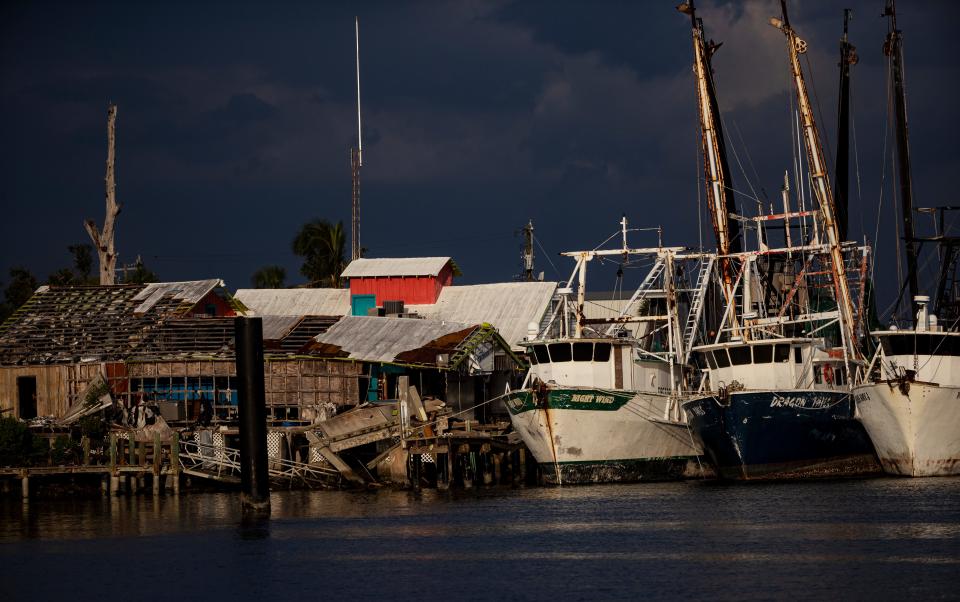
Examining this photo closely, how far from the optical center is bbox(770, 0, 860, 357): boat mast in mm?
55031

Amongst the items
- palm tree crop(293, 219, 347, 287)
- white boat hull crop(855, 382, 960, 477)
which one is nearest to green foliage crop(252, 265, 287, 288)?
palm tree crop(293, 219, 347, 287)

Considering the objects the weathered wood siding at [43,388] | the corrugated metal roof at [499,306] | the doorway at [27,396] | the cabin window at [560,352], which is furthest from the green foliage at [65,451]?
the corrugated metal roof at [499,306]

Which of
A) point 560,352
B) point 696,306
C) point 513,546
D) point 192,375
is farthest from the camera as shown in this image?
point 696,306

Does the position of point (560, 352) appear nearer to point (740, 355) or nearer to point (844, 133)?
point (740, 355)

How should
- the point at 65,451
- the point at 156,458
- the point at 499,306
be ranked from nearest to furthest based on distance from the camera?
the point at 156,458
the point at 65,451
the point at 499,306

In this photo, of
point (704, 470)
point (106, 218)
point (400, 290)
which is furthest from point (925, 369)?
point (106, 218)

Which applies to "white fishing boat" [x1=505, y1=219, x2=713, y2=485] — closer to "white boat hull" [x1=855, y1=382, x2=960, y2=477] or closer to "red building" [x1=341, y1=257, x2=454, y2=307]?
"white boat hull" [x1=855, y1=382, x2=960, y2=477]

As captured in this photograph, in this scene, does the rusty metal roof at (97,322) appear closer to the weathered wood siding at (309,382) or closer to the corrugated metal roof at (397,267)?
the weathered wood siding at (309,382)

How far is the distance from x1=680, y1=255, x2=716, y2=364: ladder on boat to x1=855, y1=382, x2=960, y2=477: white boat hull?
7657 millimetres

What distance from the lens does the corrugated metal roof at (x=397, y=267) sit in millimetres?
71375

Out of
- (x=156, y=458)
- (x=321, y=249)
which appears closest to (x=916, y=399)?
(x=156, y=458)

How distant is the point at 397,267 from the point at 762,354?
24943mm

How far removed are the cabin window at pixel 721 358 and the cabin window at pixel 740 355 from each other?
232mm

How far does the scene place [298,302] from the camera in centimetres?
7362
